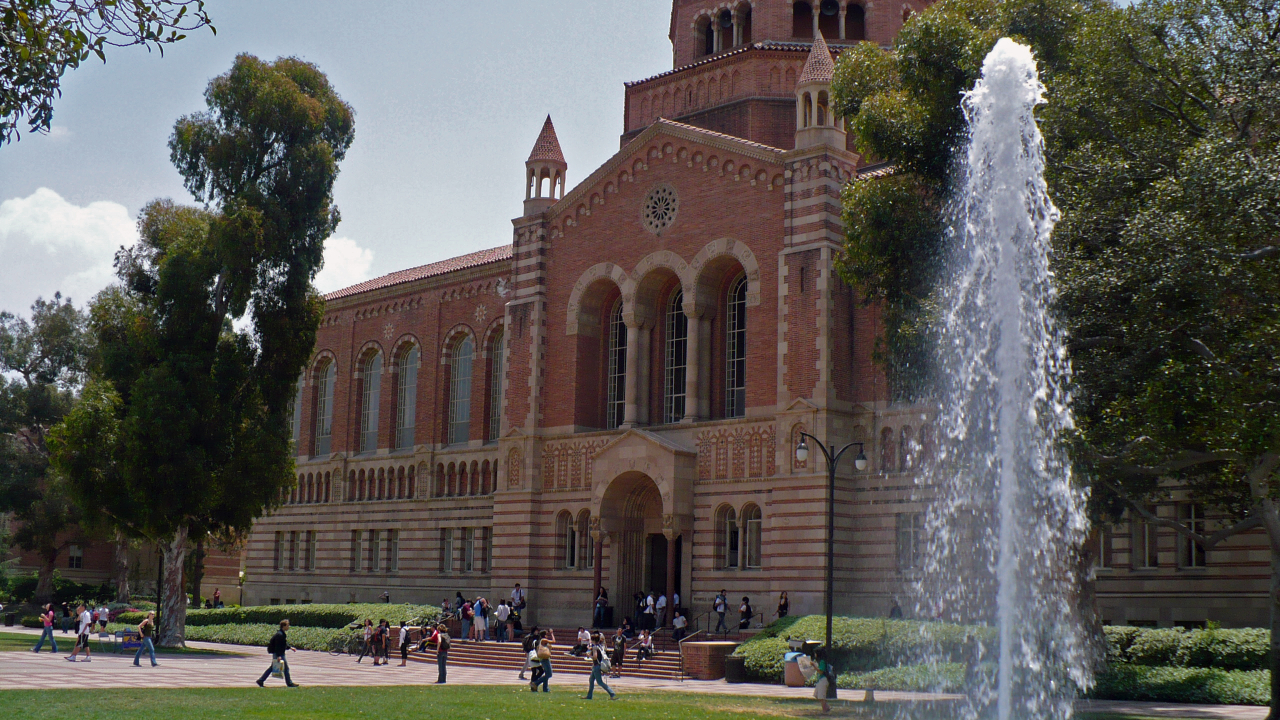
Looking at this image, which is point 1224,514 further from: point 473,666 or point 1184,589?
point 473,666

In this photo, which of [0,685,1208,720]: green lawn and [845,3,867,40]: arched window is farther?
[845,3,867,40]: arched window

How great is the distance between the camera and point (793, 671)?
27.5 metres

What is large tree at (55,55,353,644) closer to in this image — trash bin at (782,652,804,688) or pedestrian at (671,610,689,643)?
pedestrian at (671,610,689,643)

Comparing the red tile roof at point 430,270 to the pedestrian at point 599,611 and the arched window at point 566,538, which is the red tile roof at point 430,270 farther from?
the pedestrian at point 599,611

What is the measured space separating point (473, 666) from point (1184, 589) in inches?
779

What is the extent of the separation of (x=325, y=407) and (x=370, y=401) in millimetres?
3085

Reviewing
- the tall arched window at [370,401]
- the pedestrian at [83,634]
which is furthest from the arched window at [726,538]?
the tall arched window at [370,401]

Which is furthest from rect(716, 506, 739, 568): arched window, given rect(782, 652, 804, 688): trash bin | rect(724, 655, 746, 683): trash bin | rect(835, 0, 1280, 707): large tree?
rect(835, 0, 1280, 707): large tree

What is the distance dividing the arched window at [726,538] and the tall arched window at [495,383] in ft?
43.6

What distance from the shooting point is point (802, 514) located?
3303 cm

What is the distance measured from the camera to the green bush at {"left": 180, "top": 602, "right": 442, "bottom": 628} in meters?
40.5

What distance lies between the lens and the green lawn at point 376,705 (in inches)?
732

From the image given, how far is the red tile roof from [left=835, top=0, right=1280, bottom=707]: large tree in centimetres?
2315

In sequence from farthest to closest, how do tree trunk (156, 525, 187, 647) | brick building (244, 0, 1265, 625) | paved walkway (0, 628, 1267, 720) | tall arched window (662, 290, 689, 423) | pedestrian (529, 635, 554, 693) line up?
tall arched window (662, 290, 689, 423) → tree trunk (156, 525, 187, 647) → brick building (244, 0, 1265, 625) → pedestrian (529, 635, 554, 693) → paved walkway (0, 628, 1267, 720)
